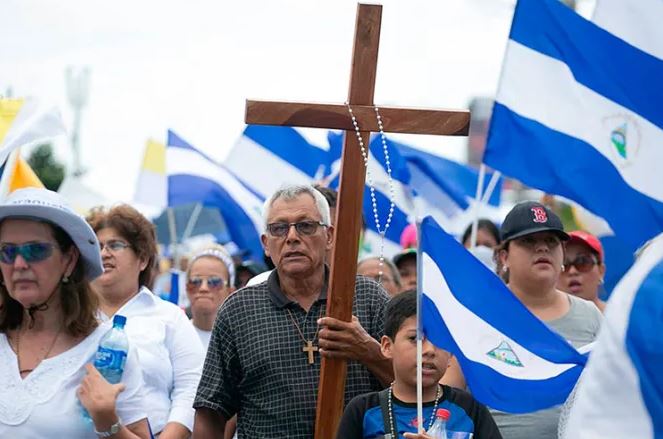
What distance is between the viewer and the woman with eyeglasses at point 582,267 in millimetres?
7629

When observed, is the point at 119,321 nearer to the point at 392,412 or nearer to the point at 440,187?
the point at 392,412

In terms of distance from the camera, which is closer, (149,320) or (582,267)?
(149,320)

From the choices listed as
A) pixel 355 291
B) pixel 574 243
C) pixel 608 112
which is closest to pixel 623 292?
pixel 355 291

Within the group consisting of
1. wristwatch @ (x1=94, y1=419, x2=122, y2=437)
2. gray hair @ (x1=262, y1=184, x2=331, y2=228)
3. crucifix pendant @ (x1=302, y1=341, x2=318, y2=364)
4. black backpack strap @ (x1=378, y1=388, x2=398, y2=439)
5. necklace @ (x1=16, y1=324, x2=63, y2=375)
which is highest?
gray hair @ (x1=262, y1=184, x2=331, y2=228)

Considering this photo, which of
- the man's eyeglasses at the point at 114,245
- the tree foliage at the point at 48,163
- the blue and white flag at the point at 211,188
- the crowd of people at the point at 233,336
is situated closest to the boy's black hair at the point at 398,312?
the crowd of people at the point at 233,336

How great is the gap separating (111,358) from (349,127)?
54.0 inches

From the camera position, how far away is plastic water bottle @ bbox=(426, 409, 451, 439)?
480 centimetres

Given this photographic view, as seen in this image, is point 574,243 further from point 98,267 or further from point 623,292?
point 623,292

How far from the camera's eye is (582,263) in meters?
7.67

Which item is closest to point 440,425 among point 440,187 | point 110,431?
point 110,431

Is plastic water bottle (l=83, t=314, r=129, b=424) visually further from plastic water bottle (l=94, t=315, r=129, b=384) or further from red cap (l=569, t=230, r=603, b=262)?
red cap (l=569, t=230, r=603, b=262)

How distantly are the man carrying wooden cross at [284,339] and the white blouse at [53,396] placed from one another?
2.32 ft

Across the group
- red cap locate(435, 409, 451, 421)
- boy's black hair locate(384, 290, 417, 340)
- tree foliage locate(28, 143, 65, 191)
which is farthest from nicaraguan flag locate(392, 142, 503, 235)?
tree foliage locate(28, 143, 65, 191)

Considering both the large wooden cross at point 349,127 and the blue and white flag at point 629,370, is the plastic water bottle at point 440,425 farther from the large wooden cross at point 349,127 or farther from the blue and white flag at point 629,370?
the blue and white flag at point 629,370
